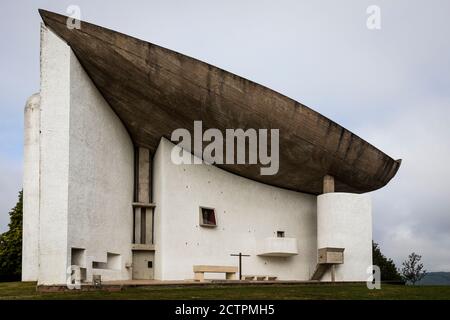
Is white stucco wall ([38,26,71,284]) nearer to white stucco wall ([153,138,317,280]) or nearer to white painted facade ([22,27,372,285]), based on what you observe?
white painted facade ([22,27,372,285])

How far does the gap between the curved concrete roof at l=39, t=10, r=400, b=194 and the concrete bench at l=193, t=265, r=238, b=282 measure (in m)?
4.20

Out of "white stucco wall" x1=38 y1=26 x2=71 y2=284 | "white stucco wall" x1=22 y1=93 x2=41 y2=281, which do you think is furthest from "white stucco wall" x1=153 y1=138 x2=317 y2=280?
"white stucco wall" x1=38 y1=26 x2=71 y2=284

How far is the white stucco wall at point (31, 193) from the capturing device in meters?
24.8

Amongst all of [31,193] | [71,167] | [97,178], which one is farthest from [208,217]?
[71,167]

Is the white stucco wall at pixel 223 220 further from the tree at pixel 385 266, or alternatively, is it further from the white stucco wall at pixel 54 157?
the tree at pixel 385 266

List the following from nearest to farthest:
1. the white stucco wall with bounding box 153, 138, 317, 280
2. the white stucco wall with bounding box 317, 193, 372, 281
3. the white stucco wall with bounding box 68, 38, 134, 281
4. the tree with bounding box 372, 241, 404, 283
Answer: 1. the white stucco wall with bounding box 68, 38, 134, 281
2. the white stucco wall with bounding box 153, 138, 317, 280
3. the white stucco wall with bounding box 317, 193, 372, 281
4. the tree with bounding box 372, 241, 404, 283

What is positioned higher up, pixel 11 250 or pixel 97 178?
pixel 97 178

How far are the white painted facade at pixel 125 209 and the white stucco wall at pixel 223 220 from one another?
4 cm

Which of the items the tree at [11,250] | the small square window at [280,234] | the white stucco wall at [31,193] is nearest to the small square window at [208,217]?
the small square window at [280,234]

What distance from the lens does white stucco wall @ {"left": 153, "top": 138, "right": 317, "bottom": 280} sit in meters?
24.5

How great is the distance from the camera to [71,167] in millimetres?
19297

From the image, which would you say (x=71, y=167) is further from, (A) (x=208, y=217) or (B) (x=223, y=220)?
(B) (x=223, y=220)

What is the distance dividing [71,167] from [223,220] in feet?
28.3
